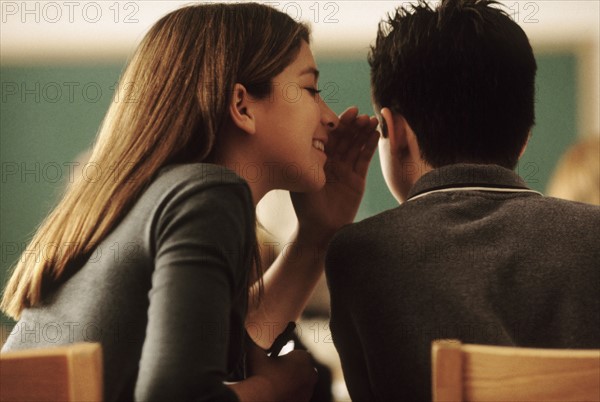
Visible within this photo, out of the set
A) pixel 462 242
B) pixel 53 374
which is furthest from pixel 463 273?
pixel 53 374

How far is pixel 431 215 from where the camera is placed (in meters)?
0.99

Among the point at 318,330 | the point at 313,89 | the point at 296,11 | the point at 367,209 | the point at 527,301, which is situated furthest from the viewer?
the point at 296,11

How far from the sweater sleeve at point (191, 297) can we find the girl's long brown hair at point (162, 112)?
0.16 metres

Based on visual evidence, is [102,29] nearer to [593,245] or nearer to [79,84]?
[79,84]

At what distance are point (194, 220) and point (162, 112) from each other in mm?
300

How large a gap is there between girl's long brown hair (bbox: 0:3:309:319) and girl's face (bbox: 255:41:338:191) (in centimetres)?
3

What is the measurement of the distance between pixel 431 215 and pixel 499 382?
386 mm

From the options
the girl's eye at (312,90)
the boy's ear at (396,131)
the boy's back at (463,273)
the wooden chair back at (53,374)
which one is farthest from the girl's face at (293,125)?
the wooden chair back at (53,374)

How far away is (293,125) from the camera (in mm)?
1200

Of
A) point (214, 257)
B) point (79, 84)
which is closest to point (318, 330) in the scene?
point (214, 257)

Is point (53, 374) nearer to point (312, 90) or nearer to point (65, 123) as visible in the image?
point (312, 90)

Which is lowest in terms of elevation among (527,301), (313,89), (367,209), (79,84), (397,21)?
(367,209)

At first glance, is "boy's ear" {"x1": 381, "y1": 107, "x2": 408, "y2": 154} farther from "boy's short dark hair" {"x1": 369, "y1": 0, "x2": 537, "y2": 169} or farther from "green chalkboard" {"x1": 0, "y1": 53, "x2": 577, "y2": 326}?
"green chalkboard" {"x1": 0, "y1": 53, "x2": 577, "y2": 326}

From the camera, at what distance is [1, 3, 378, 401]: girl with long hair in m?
0.79
